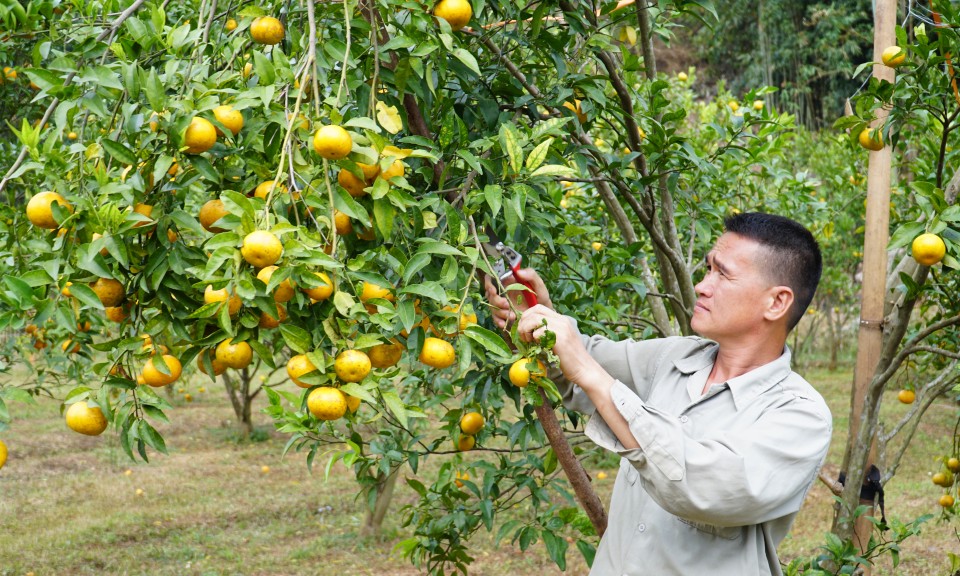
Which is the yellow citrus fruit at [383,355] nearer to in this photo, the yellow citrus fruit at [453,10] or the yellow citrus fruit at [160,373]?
the yellow citrus fruit at [160,373]

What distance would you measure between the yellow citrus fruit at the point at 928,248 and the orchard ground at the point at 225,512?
2.71 m

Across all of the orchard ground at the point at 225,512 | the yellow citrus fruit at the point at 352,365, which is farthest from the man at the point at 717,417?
the orchard ground at the point at 225,512

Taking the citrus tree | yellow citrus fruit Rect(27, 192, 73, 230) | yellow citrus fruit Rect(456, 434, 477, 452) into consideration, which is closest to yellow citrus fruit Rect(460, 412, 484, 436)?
yellow citrus fruit Rect(456, 434, 477, 452)

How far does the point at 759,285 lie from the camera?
69.4 inches

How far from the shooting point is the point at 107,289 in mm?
1432

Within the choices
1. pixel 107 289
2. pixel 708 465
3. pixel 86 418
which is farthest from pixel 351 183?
pixel 708 465

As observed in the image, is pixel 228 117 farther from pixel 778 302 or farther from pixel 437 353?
pixel 778 302

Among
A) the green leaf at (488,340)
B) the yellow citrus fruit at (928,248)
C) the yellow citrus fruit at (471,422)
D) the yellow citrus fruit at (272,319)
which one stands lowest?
the yellow citrus fruit at (471,422)

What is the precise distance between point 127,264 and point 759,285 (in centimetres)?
117

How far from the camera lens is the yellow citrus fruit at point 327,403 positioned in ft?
4.25

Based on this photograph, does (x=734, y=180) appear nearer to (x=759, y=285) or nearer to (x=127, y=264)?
(x=759, y=285)

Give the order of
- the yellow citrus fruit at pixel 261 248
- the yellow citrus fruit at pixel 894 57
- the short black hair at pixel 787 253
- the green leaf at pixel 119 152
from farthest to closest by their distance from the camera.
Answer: the yellow citrus fruit at pixel 894 57
the short black hair at pixel 787 253
the green leaf at pixel 119 152
the yellow citrus fruit at pixel 261 248

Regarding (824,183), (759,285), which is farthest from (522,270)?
(824,183)

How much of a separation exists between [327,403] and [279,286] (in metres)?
0.18
